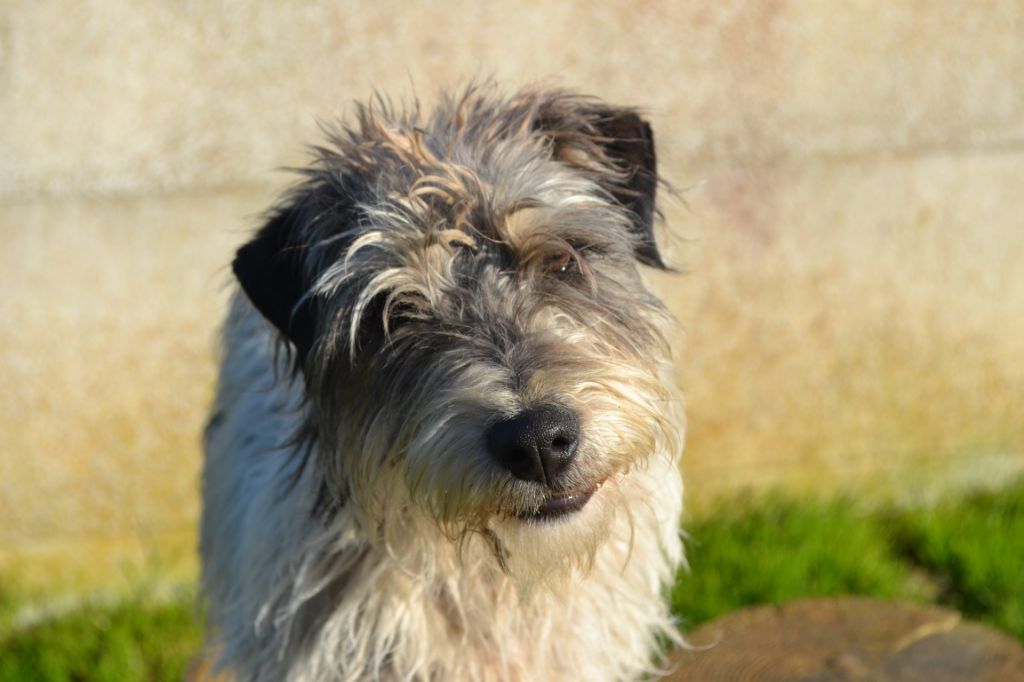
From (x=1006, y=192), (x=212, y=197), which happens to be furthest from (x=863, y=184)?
(x=212, y=197)

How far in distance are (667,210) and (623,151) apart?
1.56 m

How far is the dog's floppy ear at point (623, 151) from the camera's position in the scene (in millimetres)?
3020

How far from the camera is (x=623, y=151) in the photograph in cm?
307

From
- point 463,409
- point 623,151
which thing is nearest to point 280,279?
point 463,409

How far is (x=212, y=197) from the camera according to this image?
4.55 m

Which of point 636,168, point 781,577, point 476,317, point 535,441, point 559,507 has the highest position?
point 636,168

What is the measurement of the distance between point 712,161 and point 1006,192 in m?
1.24

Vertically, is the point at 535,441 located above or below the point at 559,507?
above

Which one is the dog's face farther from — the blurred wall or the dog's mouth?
the blurred wall

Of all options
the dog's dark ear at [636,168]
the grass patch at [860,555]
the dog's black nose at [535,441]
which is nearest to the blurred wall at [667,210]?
the grass patch at [860,555]

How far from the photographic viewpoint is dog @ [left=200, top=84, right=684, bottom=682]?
8.23 ft

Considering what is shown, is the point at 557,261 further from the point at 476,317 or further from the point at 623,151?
the point at 623,151

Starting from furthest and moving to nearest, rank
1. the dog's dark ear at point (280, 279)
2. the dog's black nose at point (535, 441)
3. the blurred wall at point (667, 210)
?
the blurred wall at point (667, 210) → the dog's dark ear at point (280, 279) → the dog's black nose at point (535, 441)

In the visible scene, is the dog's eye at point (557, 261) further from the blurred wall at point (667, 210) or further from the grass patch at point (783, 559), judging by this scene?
the grass patch at point (783, 559)
